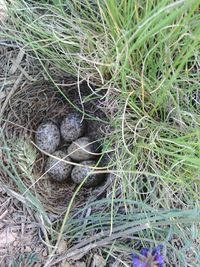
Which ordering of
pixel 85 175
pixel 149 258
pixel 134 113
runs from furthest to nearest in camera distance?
pixel 85 175 → pixel 134 113 → pixel 149 258

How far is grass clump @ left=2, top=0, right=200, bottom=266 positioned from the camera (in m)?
1.17

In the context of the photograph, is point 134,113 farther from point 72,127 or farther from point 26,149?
point 26,149

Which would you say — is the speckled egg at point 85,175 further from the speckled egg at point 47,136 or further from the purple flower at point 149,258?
the purple flower at point 149,258

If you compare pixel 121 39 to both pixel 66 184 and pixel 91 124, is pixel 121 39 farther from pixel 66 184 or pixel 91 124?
pixel 66 184

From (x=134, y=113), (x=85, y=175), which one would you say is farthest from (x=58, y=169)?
(x=134, y=113)

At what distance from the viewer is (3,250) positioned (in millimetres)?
1253

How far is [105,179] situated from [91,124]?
8.1 inches

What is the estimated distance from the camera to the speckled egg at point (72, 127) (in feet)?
4.77

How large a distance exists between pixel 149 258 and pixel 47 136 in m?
0.58

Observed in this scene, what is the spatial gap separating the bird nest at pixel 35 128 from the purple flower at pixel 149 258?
0.93 feet

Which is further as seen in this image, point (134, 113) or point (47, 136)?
point (47, 136)

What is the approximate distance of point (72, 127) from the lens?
4.79 feet

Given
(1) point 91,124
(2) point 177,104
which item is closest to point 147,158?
(2) point 177,104

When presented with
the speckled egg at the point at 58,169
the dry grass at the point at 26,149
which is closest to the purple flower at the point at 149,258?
the dry grass at the point at 26,149
